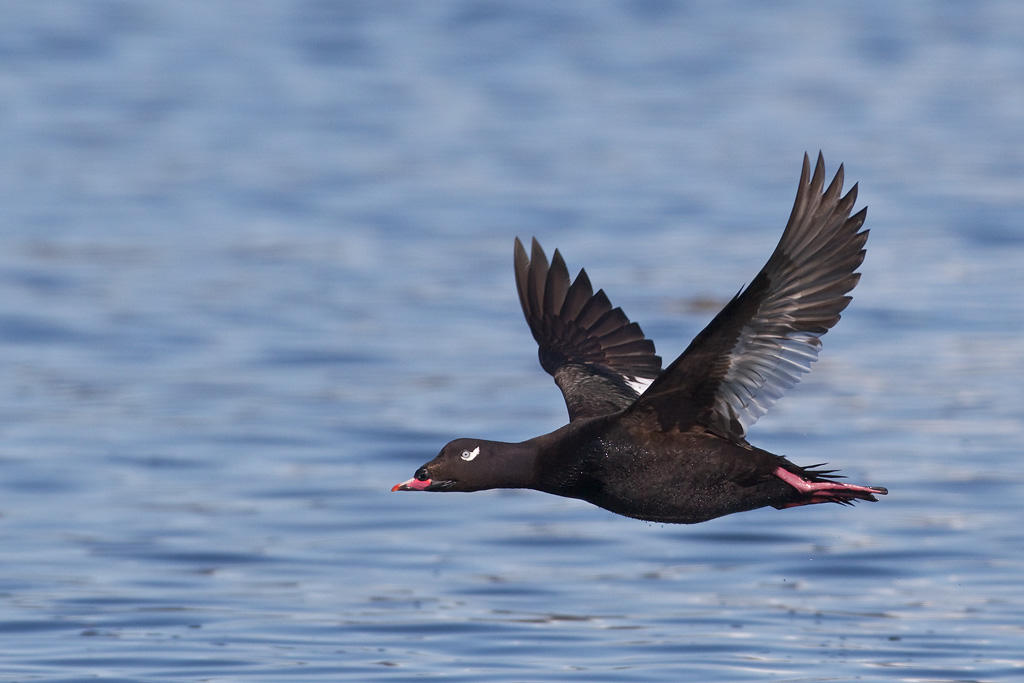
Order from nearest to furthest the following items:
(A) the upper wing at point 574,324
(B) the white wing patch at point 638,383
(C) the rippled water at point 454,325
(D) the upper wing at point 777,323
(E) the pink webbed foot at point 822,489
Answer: (D) the upper wing at point 777,323 < (E) the pink webbed foot at point 822,489 < (B) the white wing patch at point 638,383 < (A) the upper wing at point 574,324 < (C) the rippled water at point 454,325

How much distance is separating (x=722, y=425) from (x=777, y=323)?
55 centimetres

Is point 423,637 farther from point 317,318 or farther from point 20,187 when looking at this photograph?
point 20,187

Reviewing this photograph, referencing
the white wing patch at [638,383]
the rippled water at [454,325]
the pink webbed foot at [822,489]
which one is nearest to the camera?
the pink webbed foot at [822,489]

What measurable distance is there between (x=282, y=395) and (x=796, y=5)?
69.8 ft

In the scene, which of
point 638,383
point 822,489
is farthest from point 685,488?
point 638,383

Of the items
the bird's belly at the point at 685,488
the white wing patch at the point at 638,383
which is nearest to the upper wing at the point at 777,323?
the bird's belly at the point at 685,488

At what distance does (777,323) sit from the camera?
23.7ft

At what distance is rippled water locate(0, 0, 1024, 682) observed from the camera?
9.91m

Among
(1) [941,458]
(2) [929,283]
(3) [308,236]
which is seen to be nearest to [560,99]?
(3) [308,236]

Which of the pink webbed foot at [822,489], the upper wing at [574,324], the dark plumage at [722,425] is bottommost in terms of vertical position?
the pink webbed foot at [822,489]

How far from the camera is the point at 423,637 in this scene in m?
9.60

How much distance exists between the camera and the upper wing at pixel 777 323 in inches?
277

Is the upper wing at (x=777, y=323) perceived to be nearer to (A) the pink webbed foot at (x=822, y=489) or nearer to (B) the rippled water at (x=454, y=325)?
(A) the pink webbed foot at (x=822, y=489)

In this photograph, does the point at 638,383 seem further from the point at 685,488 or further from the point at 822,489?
the point at 822,489
